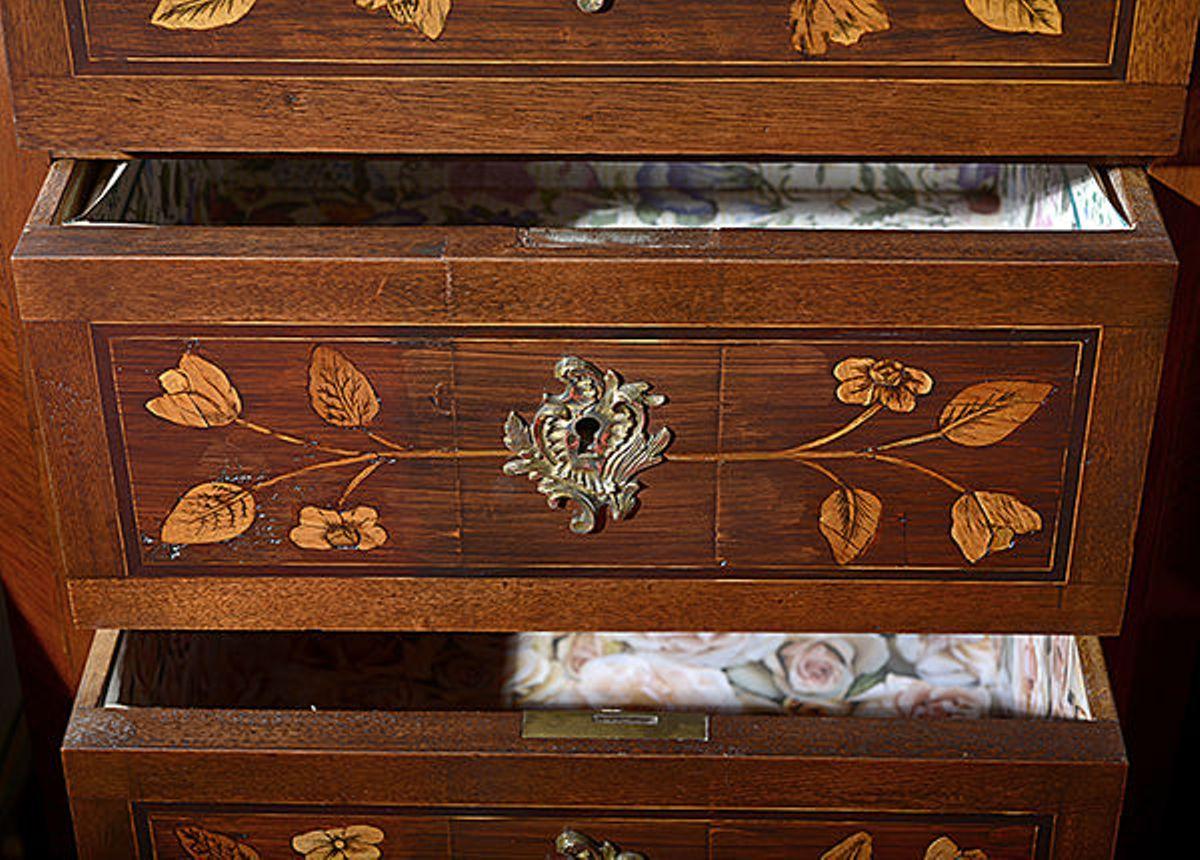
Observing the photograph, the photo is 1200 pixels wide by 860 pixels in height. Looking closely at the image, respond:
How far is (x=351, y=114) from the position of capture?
2.45 feet

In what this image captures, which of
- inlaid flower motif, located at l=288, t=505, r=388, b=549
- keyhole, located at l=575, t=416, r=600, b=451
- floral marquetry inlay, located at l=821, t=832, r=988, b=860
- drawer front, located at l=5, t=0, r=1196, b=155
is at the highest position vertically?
drawer front, located at l=5, t=0, r=1196, b=155

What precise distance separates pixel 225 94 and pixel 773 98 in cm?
26

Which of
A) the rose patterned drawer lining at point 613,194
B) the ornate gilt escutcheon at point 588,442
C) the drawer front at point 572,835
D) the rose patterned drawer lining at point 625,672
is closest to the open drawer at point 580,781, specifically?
the drawer front at point 572,835

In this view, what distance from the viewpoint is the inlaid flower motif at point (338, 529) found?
2.58ft

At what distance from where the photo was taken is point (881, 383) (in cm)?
74

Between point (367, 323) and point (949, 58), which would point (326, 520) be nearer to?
point (367, 323)

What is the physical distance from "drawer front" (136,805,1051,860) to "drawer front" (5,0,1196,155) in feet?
1.09

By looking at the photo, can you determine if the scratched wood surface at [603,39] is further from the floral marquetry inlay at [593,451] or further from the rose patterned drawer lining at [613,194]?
the rose patterned drawer lining at [613,194]

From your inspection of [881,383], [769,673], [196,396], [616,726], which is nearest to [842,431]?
[881,383]

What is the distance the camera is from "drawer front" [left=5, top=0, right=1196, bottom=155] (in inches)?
28.6

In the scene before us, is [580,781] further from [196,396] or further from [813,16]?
[813,16]

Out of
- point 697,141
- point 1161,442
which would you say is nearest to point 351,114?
point 697,141

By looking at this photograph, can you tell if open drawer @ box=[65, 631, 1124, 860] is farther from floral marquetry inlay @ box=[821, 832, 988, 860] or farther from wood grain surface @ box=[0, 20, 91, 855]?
wood grain surface @ box=[0, 20, 91, 855]

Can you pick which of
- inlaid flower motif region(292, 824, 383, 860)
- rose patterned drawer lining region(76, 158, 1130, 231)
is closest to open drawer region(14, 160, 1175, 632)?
inlaid flower motif region(292, 824, 383, 860)
